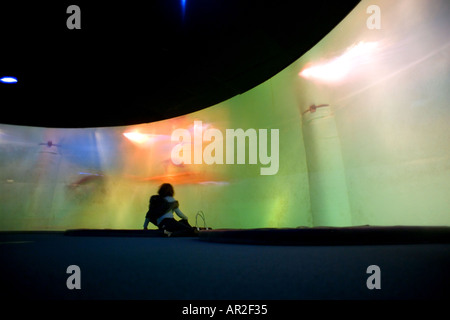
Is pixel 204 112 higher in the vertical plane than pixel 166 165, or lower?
higher

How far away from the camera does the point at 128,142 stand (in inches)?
316

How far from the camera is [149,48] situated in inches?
171

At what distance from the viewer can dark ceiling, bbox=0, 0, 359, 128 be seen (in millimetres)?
3588

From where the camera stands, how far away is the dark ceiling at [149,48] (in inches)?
141

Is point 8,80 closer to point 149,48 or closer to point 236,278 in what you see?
point 149,48

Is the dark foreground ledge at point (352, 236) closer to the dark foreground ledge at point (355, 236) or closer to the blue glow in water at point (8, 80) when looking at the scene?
the dark foreground ledge at point (355, 236)

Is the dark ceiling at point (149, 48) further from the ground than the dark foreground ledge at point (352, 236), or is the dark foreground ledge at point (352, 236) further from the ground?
the dark ceiling at point (149, 48)

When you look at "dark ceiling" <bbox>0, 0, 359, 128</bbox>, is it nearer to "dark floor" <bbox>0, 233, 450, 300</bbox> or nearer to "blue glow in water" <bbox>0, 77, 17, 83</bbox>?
"blue glow in water" <bbox>0, 77, 17, 83</bbox>

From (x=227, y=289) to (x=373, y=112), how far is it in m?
3.87

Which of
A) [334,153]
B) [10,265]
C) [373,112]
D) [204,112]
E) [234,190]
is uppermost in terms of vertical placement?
[204,112]

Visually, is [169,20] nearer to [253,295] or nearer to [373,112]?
[373,112]

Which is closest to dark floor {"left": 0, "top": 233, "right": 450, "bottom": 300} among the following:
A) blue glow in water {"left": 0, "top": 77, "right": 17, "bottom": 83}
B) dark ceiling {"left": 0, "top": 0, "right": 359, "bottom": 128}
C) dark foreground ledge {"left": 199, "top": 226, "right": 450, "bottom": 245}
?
dark foreground ledge {"left": 199, "top": 226, "right": 450, "bottom": 245}

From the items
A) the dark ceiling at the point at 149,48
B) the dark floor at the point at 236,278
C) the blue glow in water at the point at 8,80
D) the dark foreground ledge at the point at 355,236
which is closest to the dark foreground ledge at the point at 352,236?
the dark foreground ledge at the point at 355,236
